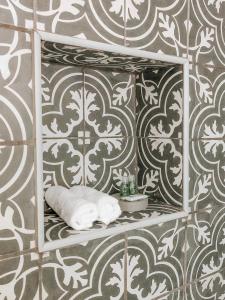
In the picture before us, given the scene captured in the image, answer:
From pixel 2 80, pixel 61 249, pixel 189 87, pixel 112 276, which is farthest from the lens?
pixel 189 87

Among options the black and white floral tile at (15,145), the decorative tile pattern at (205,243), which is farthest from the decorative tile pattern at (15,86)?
the decorative tile pattern at (205,243)

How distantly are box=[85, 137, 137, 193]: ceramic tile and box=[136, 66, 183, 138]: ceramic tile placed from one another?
84mm

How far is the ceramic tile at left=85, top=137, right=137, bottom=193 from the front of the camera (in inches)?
47.5

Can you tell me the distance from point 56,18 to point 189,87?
492 millimetres

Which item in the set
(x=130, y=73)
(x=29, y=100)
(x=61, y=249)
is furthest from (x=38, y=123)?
(x=130, y=73)

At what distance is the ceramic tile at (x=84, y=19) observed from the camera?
0.81 metres

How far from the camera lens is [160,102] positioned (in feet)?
3.93

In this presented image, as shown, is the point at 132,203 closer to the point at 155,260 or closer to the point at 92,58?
the point at 155,260

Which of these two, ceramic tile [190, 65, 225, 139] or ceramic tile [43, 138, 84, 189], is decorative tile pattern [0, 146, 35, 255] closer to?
ceramic tile [43, 138, 84, 189]

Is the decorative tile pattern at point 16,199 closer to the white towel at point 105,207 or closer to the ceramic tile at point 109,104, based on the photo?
the white towel at point 105,207

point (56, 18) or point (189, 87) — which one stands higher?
point (56, 18)

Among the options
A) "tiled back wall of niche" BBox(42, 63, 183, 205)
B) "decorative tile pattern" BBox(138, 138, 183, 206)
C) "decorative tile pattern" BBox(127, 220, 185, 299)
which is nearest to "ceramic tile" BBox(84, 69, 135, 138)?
"tiled back wall of niche" BBox(42, 63, 183, 205)

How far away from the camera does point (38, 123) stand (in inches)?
31.3

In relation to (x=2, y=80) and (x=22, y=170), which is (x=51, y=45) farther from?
(x=22, y=170)
